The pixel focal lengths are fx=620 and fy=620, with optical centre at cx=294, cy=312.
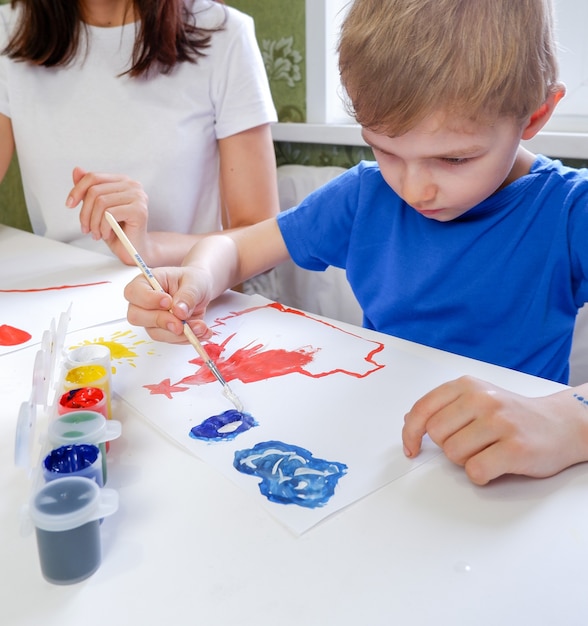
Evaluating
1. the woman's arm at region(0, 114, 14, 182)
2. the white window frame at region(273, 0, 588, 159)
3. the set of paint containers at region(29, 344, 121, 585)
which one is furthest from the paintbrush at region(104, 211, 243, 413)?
the woman's arm at region(0, 114, 14, 182)

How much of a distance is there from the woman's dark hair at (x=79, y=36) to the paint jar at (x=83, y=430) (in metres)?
0.89

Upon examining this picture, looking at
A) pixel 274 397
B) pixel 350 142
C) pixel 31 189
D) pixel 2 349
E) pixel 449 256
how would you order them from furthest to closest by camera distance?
pixel 350 142
pixel 31 189
pixel 449 256
pixel 2 349
pixel 274 397

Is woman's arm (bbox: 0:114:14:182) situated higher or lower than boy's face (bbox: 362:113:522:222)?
lower

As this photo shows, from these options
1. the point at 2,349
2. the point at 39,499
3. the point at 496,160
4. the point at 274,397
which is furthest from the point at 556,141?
the point at 39,499

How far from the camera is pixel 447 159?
2.04 ft

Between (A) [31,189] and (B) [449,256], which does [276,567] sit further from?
(A) [31,189]

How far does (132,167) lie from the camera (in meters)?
1.21

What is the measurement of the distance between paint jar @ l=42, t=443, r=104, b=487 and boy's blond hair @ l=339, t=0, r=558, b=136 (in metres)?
0.41

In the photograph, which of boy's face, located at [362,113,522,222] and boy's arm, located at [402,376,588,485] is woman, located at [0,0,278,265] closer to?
boy's face, located at [362,113,522,222]

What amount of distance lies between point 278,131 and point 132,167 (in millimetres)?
573

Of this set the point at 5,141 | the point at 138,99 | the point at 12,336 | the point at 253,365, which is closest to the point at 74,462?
the point at 253,365

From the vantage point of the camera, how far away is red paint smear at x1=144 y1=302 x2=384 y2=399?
23.6 inches

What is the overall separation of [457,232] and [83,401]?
0.51 meters

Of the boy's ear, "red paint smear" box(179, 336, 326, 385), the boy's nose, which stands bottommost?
"red paint smear" box(179, 336, 326, 385)
